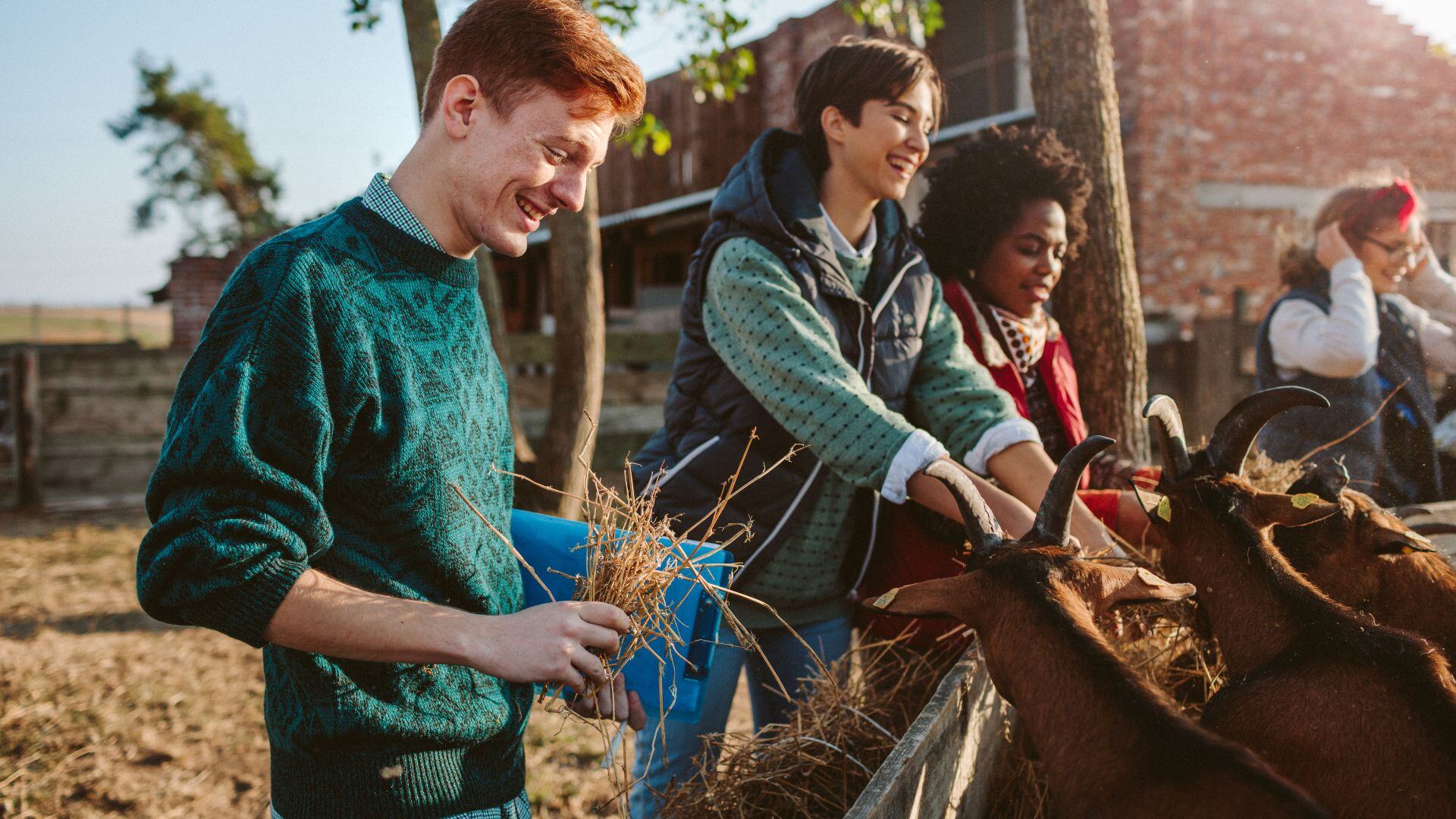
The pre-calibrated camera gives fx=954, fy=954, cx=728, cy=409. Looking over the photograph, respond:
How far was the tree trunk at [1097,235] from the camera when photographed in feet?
12.9

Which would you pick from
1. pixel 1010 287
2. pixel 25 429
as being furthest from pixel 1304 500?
pixel 25 429

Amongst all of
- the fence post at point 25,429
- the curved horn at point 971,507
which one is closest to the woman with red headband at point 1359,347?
the curved horn at point 971,507

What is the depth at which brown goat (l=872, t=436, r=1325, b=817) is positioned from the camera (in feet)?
5.45

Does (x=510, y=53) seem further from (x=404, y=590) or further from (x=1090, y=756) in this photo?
(x=1090, y=756)

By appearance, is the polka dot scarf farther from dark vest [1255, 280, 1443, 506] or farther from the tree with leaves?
the tree with leaves

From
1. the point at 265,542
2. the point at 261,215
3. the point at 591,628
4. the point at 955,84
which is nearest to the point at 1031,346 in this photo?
the point at 591,628

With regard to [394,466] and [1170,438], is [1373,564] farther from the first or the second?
[394,466]

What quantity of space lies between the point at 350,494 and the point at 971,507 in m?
1.40

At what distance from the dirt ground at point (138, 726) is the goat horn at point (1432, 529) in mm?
3165

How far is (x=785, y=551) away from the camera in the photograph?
2695mm

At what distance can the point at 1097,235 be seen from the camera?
3963 millimetres

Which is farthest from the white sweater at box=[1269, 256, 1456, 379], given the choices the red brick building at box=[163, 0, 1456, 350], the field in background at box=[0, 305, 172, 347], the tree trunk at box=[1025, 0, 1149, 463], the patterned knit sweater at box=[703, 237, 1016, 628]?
the field in background at box=[0, 305, 172, 347]

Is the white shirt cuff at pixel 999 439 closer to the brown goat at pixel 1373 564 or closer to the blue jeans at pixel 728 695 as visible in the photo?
the blue jeans at pixel 728 695

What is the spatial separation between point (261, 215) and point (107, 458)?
94.3ft
